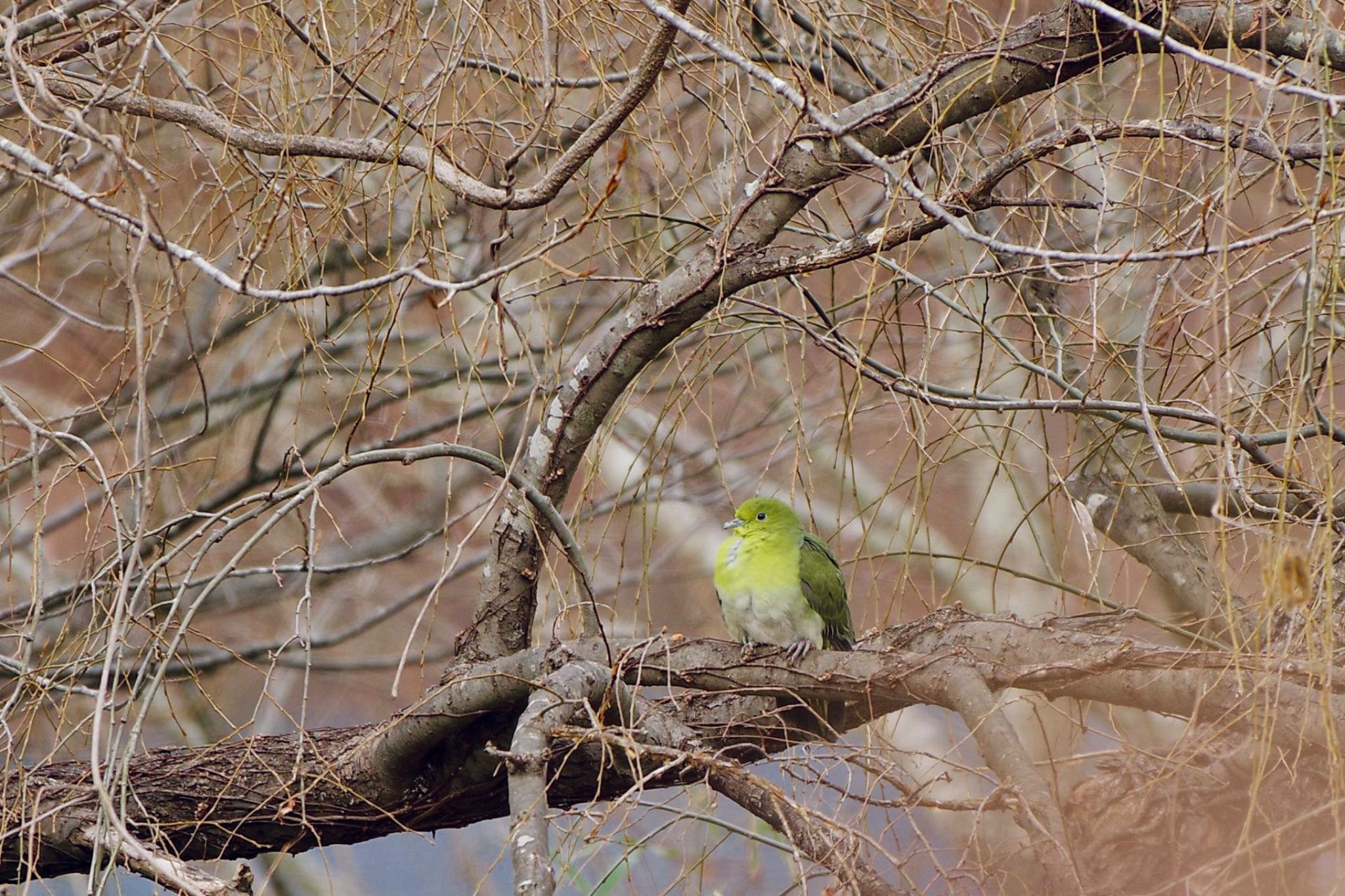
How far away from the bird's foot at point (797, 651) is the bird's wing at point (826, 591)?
1.20ft

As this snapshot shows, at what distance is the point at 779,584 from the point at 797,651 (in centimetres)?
58

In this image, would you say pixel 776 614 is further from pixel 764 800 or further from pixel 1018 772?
pixel 1018 772

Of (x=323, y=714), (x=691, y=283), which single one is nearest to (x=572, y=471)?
(x=691, y=283)

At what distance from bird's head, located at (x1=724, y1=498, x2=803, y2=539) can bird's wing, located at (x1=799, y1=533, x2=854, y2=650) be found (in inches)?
2.7

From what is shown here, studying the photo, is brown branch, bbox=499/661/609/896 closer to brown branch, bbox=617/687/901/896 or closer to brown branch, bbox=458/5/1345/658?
brown branch, bbox=617/687/901/896

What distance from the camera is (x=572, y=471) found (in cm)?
343

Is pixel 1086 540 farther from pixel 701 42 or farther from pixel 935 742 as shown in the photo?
pixel 935 742

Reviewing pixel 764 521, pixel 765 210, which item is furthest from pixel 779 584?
pixel 765 210

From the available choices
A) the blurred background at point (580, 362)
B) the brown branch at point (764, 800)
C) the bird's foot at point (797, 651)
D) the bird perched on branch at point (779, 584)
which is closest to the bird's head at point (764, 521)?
the bird perched on branch at point (779, 584)

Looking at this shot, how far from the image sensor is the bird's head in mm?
4066

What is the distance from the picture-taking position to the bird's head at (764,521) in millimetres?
4066

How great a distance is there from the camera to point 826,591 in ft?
12.7

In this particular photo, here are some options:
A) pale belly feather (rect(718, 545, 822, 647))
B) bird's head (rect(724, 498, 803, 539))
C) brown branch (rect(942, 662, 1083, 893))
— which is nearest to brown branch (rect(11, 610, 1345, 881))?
brown branch (rect(942, 662, 1083, 893))

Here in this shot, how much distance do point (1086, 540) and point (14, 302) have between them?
5.92 m
